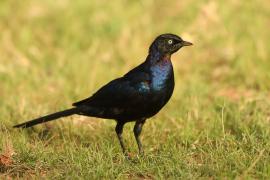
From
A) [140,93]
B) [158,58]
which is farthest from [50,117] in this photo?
[158,58]

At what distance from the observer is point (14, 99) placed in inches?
333

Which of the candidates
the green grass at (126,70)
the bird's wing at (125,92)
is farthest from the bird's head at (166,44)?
the green grass at (126,70)

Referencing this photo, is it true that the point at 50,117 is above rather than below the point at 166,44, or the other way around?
below

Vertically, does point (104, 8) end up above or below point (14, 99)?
above

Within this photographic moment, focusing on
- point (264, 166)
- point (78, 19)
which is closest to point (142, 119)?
point (264, 166)

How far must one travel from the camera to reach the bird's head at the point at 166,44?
6.65 m

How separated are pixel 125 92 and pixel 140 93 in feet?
0.60

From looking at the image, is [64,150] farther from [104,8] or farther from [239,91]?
[104,8]

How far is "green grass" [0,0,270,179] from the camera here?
18.9 feet

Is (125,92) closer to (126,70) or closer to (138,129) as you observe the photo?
(138,129)

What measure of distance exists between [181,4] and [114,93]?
5627 millimetres

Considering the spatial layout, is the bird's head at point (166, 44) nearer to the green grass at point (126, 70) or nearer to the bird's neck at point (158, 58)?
the bird's neck at point (158, 58)

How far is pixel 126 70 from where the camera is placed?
10.1 meters

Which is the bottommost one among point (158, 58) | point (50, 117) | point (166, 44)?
point (50, 117)
